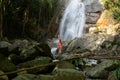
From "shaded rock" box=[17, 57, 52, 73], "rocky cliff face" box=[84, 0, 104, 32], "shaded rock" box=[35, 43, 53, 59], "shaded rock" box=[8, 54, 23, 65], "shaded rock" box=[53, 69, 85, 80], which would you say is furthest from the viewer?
"rocky cliff face" box=[84, 0, 104, 32]

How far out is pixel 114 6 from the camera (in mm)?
26859

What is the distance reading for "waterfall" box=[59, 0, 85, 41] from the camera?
2948cm

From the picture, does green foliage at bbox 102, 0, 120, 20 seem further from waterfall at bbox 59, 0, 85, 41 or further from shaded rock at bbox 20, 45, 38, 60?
shaded rock at bbox 20, 45, 38, 60

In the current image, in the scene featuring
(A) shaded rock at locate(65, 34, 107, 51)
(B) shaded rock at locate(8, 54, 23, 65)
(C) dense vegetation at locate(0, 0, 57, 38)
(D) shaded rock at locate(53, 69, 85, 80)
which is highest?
(C) dense vegetation at locate(0, 0, 57, 38)

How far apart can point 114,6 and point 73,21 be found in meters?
5.72

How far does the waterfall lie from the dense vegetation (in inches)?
80.0

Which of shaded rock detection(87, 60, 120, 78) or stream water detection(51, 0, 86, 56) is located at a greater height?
stream water detection(51, 0, 86, 56)

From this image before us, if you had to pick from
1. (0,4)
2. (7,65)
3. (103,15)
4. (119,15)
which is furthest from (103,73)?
(103,15)

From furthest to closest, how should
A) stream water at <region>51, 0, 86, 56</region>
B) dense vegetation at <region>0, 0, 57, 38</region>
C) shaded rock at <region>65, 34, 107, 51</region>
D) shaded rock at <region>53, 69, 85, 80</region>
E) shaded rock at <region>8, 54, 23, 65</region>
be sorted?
stream water at <region>51, 0, 86, 56</region>, dense vegetation at <region>0, 0, 57, 38</region>, shaded rock at <region>65, 34, 107, 51</region>, shaded rock at <region>8, 54, 23, 65</region>, shaded rock at <region>53, 69, 85, 80</region>

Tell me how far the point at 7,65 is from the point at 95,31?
16385 mm

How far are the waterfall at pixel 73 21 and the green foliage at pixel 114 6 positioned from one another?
332 cm

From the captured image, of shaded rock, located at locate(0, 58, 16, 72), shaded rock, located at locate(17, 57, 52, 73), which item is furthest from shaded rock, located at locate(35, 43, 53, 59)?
shaded rock, located at locate(0, 58, 16, 72)

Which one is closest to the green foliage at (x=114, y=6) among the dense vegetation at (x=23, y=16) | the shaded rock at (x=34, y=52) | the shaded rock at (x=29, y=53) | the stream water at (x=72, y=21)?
the stream water at (x=72, y=21)

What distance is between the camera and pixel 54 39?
94.6 feet
